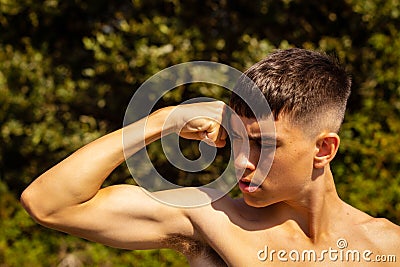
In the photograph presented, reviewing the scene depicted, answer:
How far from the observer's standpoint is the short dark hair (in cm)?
232

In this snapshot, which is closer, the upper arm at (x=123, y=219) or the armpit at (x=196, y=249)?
the upper arm at (x=123, y=219)

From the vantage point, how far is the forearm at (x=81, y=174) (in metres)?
2.34

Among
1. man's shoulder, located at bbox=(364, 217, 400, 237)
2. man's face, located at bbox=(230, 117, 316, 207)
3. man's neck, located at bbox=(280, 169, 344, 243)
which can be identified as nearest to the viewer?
man's face, located at bbox=(230, 117, 316, 207)

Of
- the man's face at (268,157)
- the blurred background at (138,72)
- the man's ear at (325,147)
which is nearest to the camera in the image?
the man's face at (268,157)

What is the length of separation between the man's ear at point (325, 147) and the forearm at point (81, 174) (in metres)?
0.51

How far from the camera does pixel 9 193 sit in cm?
598

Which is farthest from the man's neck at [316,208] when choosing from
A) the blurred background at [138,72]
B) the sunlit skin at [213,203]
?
the blurred background at [138,72]

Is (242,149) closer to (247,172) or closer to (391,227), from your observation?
(247,172)

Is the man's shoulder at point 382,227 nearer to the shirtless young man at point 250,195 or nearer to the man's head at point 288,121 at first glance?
the shirtless young man at point 250,195

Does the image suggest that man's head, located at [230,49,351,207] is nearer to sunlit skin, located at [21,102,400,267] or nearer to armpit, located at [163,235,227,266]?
sunlit skin, located at [21,102,400,267]

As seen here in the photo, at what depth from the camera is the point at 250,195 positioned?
7.72ft

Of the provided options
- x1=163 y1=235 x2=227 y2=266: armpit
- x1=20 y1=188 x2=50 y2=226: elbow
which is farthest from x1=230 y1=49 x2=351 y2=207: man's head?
x1=20 y1=188 x2=50 y2=226: elbow

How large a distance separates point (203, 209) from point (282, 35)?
11.6 feet

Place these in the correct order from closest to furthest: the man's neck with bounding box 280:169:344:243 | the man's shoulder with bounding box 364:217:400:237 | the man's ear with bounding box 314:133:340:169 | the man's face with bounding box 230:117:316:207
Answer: the man's face with bounding box 230:117:316:207
the man's ear with bounding box 314:133:340:169
the man's neck with bounding box 280:169:344:243
the man's shoulder with bounding box 364:217:400:237
